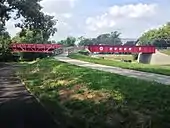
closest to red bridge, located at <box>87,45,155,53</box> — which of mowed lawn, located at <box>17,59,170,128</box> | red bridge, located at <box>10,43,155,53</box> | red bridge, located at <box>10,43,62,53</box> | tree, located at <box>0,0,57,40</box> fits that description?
red bridge, located at <box>10,43,155,53</box>

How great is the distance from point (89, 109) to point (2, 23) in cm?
3984

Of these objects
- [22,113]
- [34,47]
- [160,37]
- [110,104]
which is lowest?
[160,37]

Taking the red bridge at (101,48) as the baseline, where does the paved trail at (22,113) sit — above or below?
above

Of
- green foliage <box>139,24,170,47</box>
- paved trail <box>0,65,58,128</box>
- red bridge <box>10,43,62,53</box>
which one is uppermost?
paved trail <box>0,65,58,128</box>

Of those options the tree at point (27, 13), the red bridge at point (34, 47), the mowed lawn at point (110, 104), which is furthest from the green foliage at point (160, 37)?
the mowed lawn at point (110, 104)

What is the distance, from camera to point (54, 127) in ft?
37.4

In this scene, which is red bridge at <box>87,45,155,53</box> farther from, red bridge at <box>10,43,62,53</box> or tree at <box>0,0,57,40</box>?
tree at <box>0,0,57,40</box>

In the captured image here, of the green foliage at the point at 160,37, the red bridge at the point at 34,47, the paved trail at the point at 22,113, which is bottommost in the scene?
the green foliage at the point at 160,37

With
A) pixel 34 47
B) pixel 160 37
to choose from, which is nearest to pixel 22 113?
pixel 34 47

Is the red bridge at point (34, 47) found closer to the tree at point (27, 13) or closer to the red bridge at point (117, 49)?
the red bridge at point (117, 49)

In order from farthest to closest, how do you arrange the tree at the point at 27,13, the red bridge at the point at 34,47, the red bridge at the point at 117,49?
the red bridge at the point at 34,47 → the red bridge at the point at 117,49 → the tree at the point at 27,13

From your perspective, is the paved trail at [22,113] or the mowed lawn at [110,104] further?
the paved trail at [22,113]

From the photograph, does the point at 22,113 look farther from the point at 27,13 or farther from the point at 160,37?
the point at 160,37

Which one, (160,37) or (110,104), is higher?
(110,104)
